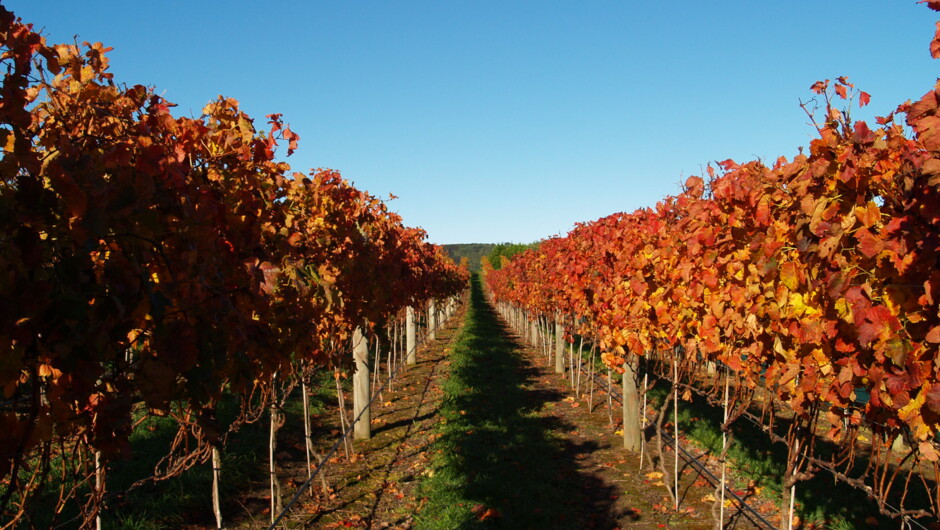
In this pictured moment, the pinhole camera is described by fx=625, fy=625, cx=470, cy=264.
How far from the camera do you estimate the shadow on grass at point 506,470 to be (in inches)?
251

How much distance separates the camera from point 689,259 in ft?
16.8

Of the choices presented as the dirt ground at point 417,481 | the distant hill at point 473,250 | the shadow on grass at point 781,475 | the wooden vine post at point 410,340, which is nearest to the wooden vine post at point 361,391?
the dirt ground at point 417,481

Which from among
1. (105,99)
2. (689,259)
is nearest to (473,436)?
(689,259)

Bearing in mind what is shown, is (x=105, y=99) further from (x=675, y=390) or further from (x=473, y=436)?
(x=473, y=436)

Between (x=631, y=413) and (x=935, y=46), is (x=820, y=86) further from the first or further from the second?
(x=631, y=413)

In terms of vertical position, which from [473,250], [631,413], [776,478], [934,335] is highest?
[473,250]

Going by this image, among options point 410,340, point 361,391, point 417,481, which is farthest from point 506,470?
point 410,340

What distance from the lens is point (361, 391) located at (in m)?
9.45

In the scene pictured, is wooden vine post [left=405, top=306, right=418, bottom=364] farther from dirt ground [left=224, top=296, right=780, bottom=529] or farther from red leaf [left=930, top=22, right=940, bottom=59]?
red leaf [left=930, top=22, right=940, bottom=59]

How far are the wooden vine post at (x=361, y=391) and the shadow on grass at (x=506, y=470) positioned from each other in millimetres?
1195

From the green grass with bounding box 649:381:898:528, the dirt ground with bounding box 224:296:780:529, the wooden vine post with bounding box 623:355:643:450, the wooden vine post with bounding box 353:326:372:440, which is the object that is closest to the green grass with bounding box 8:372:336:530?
the dirt ground with bounding box 224:296:780:529

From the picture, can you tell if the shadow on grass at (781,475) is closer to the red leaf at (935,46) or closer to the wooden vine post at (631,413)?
the wooden vine post at (631,413)

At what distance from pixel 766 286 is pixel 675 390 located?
126 inches

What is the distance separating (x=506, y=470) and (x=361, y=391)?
8.78ft
